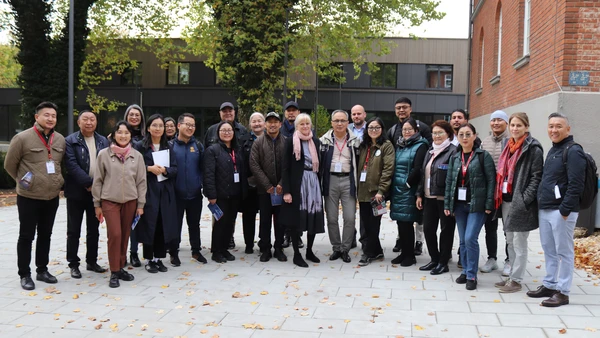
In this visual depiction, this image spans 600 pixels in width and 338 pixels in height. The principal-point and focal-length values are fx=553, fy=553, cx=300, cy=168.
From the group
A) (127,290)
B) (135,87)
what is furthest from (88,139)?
(135,87)

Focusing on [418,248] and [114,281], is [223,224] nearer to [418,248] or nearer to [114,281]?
[114,281]

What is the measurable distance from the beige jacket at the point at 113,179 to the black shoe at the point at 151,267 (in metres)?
1.11

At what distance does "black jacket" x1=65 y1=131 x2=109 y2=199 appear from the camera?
6.66 metres

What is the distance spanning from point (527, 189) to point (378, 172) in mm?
2165

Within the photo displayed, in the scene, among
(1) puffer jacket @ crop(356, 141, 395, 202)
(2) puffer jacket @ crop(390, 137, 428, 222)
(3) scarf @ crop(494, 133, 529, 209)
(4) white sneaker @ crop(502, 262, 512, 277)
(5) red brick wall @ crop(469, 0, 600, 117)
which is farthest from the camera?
(5) red brick wall @ crop(469, 0, 600, 117)

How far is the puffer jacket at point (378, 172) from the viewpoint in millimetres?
7652

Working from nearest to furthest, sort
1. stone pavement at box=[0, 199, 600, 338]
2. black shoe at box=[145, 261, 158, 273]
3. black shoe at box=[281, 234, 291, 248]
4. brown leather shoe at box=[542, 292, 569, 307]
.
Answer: stone pavement at box=[0, 199, 600, 338] → brown leather shoe at box=[542, 292, 569, 307] → black shoe at box=[145, 261, 158, 273] → black shoe at box=[281, 234, 291, 248]

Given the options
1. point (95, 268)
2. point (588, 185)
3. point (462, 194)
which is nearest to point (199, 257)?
point (95, 268)

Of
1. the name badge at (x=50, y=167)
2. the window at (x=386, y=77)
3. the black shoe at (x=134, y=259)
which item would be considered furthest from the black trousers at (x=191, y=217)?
the window at (x=386, y=77)

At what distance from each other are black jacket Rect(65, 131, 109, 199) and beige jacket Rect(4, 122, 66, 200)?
27 cm

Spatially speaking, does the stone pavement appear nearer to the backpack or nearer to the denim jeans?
the denim jeans

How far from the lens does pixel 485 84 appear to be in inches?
724

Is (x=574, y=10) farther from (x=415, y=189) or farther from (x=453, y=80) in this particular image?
(x=453, y=80)

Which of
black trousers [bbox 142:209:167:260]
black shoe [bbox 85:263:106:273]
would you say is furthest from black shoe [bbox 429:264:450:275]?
black shoe [bbox 85:263:106:273]
